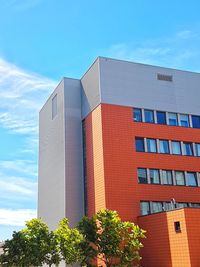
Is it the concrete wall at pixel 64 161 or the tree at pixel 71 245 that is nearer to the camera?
the tree at pixel 71 245

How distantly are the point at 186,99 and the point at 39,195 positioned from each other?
20904 mm

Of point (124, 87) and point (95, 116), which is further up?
point (124, 87)

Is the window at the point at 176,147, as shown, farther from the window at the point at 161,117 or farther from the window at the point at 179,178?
the window at the point at 161,117

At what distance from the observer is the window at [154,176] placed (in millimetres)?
35000

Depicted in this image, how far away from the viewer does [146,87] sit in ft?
123

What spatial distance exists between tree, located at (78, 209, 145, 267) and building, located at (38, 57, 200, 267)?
3000mm

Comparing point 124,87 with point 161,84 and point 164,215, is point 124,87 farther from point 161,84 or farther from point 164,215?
point 164,215

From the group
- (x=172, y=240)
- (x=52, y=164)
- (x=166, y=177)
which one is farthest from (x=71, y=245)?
(x=52, y=164)

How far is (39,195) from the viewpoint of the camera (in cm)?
4722

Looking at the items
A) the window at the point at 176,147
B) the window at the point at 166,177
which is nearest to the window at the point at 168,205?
the window at the point at 166,177

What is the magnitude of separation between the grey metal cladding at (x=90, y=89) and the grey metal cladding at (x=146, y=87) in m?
0.69

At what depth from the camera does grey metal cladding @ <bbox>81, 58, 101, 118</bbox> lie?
36.7 metres

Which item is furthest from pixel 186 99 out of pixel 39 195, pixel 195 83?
pixel 39 195

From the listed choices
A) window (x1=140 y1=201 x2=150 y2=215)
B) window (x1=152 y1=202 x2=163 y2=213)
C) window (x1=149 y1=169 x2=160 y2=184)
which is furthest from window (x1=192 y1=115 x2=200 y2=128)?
window (x1=140 y1=201 x2=150 y2=215)
